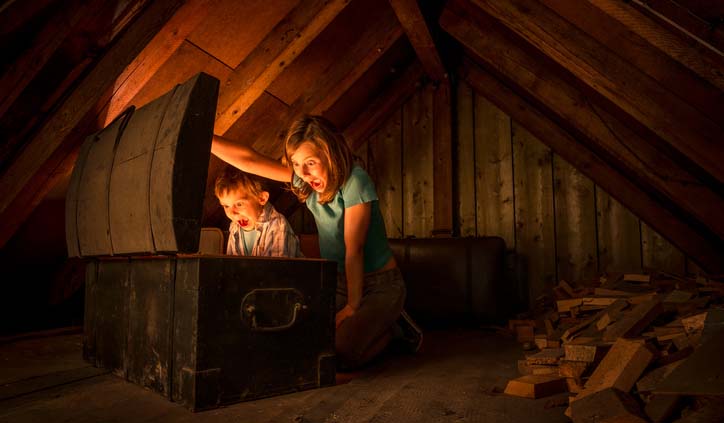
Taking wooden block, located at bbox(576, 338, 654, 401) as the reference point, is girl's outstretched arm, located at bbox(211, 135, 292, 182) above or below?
above

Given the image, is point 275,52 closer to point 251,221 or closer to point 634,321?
point 251,221

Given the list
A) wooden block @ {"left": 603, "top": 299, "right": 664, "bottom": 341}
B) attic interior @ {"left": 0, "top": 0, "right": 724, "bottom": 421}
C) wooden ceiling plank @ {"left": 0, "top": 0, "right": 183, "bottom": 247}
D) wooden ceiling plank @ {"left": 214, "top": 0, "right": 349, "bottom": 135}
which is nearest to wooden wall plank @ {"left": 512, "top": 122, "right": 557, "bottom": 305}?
attic interior @ {"left": 0, "top": 0, "right": 724, "bottom": 421}

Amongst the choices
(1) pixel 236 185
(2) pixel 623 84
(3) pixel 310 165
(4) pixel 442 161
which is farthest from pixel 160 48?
(4) pixel 442 161

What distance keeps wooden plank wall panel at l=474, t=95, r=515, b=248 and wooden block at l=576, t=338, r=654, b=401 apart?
6.76ft

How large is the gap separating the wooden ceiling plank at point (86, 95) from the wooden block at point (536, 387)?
1.87m

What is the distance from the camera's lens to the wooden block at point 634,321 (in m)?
1.72

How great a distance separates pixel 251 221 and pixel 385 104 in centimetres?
191

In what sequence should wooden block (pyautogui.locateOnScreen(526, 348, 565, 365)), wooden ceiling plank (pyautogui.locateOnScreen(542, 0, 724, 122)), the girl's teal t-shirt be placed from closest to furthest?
wooden ceiling plank (pyautogui.locateOnScreen(542, 0, 724, 122)) < wooden block (pyautogui.locateOnScreen(526, 348, 565, 365)) < the girl's teal t-shirt

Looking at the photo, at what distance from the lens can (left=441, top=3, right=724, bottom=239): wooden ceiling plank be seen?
229 cm

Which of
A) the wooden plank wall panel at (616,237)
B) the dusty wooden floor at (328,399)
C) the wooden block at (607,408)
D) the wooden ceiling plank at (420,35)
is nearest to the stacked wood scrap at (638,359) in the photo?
the wooden block at (607,408)

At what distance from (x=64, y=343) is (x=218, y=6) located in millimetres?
1937

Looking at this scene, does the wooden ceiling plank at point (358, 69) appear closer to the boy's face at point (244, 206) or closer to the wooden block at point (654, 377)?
the boy's face at point (244, 206)

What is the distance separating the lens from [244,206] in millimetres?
2361

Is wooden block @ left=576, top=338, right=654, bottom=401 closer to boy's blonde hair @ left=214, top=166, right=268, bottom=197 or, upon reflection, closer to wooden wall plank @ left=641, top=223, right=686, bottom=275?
boy's blonde hair @ left=214, top=166, right=268, bottom=197
